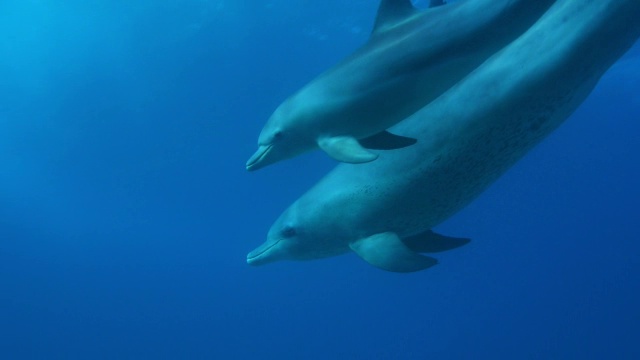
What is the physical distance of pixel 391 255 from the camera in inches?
221

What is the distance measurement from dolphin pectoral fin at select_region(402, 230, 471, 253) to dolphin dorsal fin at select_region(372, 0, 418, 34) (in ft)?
7.20

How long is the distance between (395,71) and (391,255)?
1765 mm

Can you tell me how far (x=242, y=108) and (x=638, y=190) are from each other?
5466 centimetres

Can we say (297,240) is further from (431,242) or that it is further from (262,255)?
(431,242)

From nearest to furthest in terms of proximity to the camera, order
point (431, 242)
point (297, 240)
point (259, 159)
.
→ point (259, 159)
point (431, 242)
point (297, 240)

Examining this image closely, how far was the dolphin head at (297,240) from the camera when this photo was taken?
6555 millimetres

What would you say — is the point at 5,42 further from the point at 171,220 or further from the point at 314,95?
the point at 171,220

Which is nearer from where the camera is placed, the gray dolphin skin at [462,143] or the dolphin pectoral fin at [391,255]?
the gray dolphin skin at [462,143]

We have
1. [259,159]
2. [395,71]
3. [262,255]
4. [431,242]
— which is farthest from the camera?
[262,255]

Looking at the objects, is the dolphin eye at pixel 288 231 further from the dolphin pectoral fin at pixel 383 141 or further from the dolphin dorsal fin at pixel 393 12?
the dolphin dorsal fin at pixel 393 12

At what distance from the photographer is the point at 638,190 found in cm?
6725

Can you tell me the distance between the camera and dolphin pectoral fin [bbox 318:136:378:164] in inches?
193

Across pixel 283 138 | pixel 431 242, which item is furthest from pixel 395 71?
pixel 431 242

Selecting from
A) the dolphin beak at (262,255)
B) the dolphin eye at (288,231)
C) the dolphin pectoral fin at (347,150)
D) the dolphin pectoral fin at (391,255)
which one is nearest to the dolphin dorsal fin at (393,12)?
the dolphin pectoral fin at (347,150)
